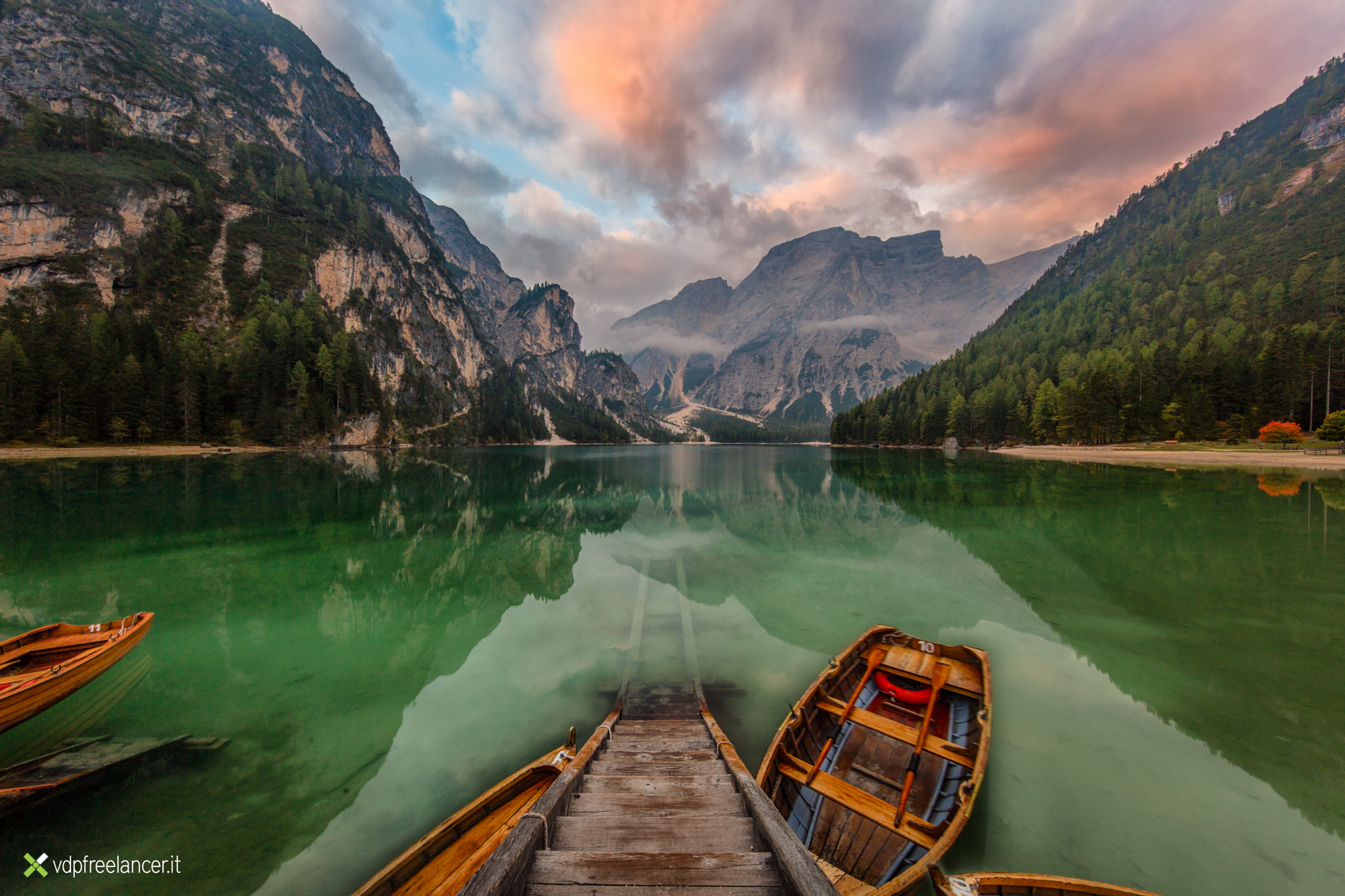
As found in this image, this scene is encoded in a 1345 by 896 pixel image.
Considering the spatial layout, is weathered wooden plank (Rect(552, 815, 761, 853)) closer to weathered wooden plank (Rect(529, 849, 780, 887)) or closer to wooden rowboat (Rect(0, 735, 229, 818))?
weathered wooden plank (Rect(529, 849, 780, 887))

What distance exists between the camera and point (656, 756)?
6785 mm

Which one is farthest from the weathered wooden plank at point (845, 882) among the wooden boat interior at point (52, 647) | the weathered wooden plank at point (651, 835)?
the wooden boat interior at point (52, 647)

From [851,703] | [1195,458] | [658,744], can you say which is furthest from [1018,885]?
[1195,458]

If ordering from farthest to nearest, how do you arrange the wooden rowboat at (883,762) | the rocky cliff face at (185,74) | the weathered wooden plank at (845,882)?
the rocky cliff face at (185,74) < the wooden rowboat at (883,762) < the weathered wooden plank at (845,882)

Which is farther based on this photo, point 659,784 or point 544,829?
point 659,784

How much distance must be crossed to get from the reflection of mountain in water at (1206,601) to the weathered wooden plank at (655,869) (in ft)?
31.5

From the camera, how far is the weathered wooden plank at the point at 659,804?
4750mm

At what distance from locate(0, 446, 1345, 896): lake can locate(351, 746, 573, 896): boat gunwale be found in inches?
62.1

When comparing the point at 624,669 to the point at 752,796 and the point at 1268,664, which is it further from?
the point at 1268,664

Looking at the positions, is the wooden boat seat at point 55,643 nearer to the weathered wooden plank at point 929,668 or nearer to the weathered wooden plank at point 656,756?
the weathered wooden plank at point 656,756

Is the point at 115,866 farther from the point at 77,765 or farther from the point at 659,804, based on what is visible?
the point at 659,804

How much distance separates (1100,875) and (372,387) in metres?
132

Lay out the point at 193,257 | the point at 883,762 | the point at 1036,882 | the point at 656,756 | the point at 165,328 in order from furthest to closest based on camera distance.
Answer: the point at 193,257
the point at 165,328
the point at 883,762
the point at 656,756
the point at 1036,882

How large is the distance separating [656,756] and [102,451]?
102 meters
